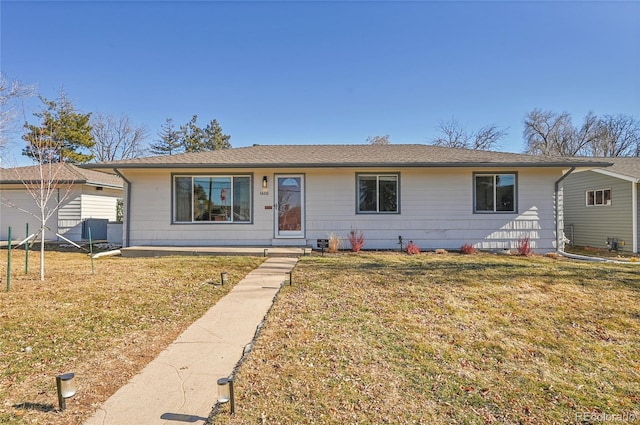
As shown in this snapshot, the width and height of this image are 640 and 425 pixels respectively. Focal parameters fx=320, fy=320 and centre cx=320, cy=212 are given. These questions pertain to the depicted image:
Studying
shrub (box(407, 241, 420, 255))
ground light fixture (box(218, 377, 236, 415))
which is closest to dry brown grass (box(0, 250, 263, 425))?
ground light fixture (box(218, 377, 236, 415))

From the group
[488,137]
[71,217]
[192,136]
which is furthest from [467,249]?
[192,136]

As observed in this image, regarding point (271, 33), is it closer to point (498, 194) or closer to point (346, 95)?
point (346, 95)

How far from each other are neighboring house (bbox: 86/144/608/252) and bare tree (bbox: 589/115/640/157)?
86.0 feet

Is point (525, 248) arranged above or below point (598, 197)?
below

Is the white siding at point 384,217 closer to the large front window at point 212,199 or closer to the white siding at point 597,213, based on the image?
the large front window at point 212,199

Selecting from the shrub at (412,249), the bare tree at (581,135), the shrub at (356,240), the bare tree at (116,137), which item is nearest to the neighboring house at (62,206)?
the shrub at (356,240)

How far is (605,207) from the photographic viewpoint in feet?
38.9

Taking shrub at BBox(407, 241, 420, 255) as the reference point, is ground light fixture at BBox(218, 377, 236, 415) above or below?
below

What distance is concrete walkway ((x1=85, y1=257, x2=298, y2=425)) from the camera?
6.97 ft

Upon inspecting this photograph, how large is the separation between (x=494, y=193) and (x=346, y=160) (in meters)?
4.45

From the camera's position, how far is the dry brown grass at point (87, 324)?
236 centimetres

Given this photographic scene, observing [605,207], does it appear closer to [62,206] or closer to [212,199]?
[212,199]

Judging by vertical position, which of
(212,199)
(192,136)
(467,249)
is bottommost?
(467,249)

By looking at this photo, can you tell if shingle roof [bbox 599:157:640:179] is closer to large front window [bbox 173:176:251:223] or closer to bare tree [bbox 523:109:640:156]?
large front window [bbox 173:176:251:223]
